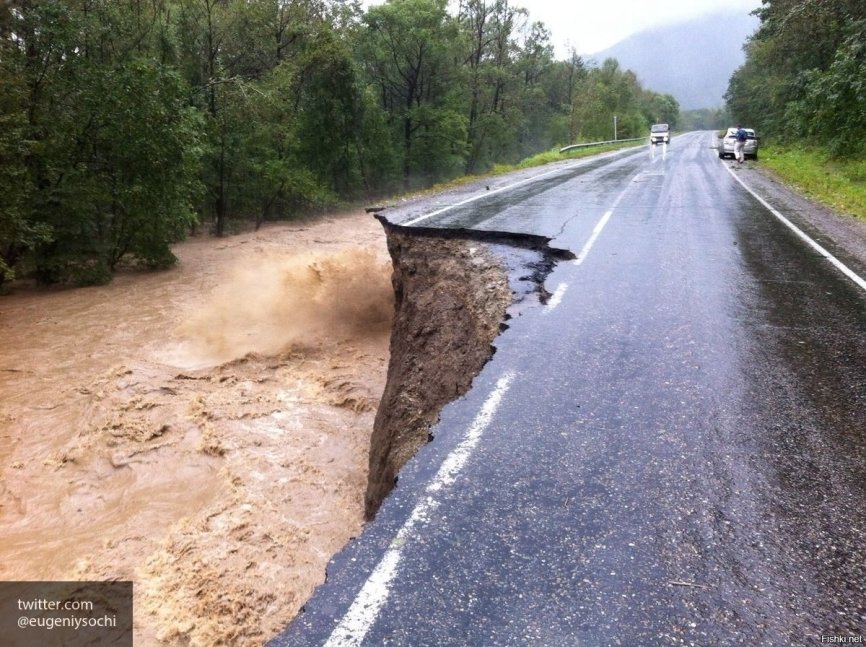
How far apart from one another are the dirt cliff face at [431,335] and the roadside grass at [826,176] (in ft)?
30.1

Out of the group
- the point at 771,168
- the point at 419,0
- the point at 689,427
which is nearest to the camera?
the point at 689,427

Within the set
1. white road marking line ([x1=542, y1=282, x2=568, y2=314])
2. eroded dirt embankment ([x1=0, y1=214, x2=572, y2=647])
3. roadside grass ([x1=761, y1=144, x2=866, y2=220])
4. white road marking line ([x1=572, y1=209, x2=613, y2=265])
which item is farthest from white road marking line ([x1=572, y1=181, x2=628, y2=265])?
roadside grass ([x1=761, y1=144, x2=866, y2=220])

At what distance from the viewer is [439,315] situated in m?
7.12

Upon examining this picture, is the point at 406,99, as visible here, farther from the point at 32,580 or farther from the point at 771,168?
the point at 32,580

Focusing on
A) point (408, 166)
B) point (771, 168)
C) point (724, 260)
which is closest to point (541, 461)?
point (724, 260)

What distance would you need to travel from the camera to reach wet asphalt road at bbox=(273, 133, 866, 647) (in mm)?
2320

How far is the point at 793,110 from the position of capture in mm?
22328

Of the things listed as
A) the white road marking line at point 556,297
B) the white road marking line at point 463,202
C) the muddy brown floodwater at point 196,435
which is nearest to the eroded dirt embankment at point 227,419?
the muddy brown floodwater at point 196,435

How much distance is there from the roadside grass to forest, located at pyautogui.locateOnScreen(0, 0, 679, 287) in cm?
1754

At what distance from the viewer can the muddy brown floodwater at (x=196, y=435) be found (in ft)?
19.9

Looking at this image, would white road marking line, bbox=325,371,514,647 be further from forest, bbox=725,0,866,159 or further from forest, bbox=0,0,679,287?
forest, bbox=725,0,866,159

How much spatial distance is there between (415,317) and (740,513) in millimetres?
5325

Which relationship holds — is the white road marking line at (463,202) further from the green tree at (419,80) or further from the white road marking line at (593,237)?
the green tree at (419,80)
